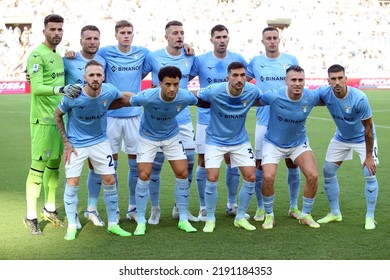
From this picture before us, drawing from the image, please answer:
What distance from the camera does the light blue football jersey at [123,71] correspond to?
22.6 ft

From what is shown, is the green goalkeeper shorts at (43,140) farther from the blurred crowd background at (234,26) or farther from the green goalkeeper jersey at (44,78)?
the blurred crowd background at (234,26)

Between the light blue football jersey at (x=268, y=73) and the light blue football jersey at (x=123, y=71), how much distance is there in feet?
4.39

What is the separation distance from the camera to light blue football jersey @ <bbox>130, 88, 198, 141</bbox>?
6.12 m

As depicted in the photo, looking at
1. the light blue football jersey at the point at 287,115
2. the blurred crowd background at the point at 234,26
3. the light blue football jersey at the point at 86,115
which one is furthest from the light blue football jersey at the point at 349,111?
the blurred crowd background at the point at 234,26

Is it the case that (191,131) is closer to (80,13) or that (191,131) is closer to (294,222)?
(294,222)

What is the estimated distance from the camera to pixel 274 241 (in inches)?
229

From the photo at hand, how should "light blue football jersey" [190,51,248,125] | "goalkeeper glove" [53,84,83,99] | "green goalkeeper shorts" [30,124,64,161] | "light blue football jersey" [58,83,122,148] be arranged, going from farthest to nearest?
1. "light blue football jersey" [190,51,248,125]
2. "green goalkeeper shorts" [30,124,64,161]
3. "light blue football jersey" [58,83,122,148]
4. "goalkeeper glove" [53,84,83,99]

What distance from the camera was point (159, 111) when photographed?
20.4 ft

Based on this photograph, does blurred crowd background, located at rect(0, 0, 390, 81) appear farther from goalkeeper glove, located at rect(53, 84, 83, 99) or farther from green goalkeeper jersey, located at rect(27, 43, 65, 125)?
goalkeeper glove, located at rect(53, 84, 83, 99)

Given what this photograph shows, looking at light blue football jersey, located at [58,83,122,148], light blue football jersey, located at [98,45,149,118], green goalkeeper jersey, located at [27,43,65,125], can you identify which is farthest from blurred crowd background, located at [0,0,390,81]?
light blue football jersey, located at [58,83,122,148]

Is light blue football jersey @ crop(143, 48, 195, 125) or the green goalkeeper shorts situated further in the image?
light blue football jersey @ crop(143, 48, 195, 125)

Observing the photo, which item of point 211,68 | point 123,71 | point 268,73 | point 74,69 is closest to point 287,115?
point 268,73

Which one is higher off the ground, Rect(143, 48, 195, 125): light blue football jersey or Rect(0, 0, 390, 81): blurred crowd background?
Rect(143, 48, 195, 125): light blue football jersey

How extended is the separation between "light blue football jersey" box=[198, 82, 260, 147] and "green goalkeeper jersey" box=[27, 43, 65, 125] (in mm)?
1456
